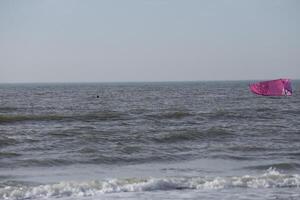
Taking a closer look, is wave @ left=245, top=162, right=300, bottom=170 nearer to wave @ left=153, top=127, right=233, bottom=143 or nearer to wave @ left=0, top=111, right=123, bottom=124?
wave @ left=153, top=127, right=233, bottom=143

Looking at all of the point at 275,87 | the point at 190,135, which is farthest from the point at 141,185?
the point at 275,87

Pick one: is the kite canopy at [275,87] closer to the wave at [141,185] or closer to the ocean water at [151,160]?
the ocean water at [151,160]

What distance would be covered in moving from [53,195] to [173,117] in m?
22.3

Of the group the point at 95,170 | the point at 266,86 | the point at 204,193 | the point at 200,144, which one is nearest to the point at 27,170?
the point at 95,170

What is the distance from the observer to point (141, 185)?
41.6 ft

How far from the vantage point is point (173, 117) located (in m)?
34.0

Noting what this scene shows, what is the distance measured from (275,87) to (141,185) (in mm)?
35694

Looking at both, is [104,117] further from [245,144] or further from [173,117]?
[245,144]

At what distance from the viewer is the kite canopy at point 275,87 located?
42881mm

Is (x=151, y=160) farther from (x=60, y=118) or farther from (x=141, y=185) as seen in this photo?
(x=60, y=118)

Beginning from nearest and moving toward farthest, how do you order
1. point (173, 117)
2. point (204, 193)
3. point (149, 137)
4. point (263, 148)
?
point (204, 193), point (263, 148), point (149, 137), point (173, 117)

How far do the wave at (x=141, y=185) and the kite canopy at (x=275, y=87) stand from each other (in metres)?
30.0

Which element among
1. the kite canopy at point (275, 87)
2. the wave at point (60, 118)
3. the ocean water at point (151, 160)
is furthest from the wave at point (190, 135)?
the kite canopy at point (275, 87)

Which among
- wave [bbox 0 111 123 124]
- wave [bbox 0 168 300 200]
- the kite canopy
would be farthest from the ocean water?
the kite canopy
